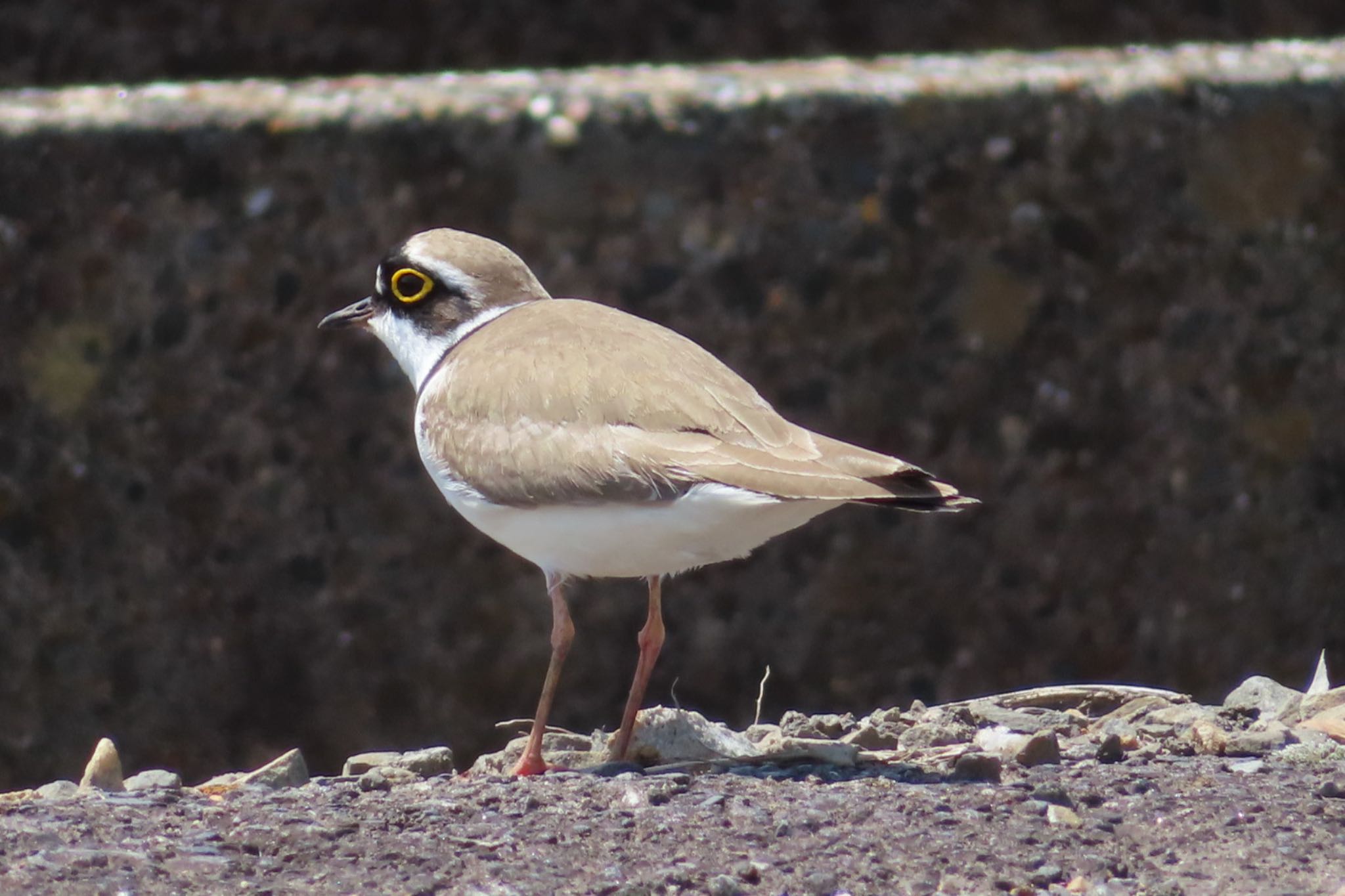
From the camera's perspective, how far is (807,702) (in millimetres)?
6949

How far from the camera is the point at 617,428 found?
487cm

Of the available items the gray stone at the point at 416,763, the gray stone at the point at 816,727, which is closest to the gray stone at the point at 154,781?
the gray stone at the point at 416,763

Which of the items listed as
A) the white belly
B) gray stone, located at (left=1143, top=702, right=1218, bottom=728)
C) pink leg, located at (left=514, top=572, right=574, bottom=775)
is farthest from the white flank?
gray stone, located at (left=1143, top=702, right=1218, bottom=728)

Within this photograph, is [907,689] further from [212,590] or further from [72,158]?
[72,158]

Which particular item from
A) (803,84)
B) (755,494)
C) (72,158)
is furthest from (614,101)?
(755,494)

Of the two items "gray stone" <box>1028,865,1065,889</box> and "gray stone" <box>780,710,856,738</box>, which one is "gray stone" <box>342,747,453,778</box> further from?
"gray stone" <box>1028,865,1065,889</box>

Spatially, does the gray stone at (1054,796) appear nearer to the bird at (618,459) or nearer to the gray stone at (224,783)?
the bird at (618,459)

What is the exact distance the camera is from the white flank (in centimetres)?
463

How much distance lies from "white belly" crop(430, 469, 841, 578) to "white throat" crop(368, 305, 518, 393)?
754mm

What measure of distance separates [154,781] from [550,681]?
3.56ft

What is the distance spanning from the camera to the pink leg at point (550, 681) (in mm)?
5168

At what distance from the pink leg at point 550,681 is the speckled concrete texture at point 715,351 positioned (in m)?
1.55

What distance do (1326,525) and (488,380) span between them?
11.6 ft

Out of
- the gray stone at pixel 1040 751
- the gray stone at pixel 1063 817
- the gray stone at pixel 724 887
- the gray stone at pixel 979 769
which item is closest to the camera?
the gray stone at pixel 724 887
